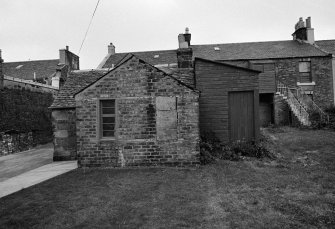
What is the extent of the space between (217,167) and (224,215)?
4363 mm

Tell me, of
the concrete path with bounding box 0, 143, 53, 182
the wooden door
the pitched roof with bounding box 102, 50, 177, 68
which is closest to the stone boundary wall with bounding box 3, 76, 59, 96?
the concrete path with bounding box 0, 143, 53, 182

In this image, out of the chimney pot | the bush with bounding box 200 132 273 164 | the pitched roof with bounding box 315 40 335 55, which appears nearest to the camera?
the bush with bounding box 200 132 273 164

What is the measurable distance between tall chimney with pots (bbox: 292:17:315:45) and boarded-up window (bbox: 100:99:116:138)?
2552cm

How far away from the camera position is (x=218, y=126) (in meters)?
12.0

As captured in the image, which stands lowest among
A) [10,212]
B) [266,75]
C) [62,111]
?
[10,212]

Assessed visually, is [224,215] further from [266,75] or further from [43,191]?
[266,75]

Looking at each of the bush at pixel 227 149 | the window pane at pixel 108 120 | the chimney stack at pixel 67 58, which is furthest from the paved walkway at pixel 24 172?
the chimney stack at pixel 67 58

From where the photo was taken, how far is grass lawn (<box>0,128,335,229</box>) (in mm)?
4652

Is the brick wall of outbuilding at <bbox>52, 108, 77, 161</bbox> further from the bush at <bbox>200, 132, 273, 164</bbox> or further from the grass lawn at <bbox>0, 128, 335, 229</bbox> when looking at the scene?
the bush at <bbox>200, 132, 273, 164</bbox>

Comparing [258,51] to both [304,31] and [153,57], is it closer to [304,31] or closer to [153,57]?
[304,31]

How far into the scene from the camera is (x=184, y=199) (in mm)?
5848

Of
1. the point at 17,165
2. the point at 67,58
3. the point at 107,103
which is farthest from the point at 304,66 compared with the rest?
the point at 67,58

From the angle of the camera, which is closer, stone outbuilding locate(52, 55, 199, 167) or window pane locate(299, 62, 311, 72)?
stone outbuilding locate(52, 55, 199, 167)

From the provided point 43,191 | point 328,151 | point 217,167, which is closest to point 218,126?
point 217,167
